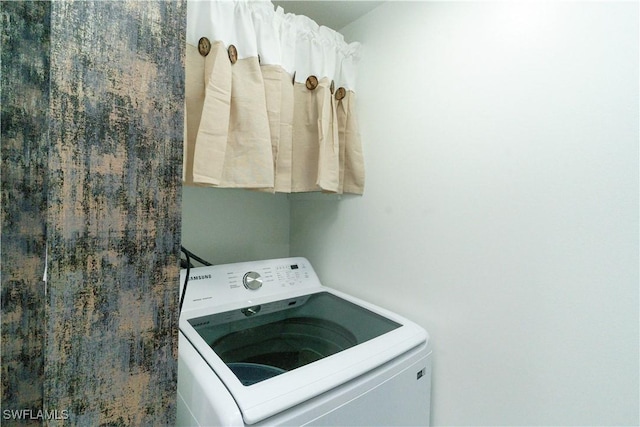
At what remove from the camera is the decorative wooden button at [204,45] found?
3.40 ft

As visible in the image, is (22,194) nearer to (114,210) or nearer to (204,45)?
(114,210)

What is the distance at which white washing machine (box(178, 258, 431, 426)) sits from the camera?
69 centimetres

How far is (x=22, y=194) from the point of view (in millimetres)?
521

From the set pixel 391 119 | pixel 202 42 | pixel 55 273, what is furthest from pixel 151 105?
pixel 391 119

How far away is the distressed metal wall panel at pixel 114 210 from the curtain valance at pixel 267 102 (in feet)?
1.58

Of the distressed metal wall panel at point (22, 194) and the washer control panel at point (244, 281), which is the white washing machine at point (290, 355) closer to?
the washer control panel at point (244, 281)

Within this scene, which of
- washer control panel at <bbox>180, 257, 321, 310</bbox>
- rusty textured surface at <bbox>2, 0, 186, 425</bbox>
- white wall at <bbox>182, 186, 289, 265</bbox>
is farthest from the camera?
white wall at <bbox>182, 186, 289, 265</bbox>

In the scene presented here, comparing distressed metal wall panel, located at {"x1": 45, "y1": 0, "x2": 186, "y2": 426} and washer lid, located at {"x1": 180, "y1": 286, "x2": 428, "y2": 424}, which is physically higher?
distressed metal wall panel, located at {"x1": 45, "y1": 0, "x2": 186, "y2": 426}

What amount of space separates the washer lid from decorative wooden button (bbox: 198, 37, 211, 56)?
3.20 ft

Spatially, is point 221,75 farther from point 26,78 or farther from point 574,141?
point 574,141

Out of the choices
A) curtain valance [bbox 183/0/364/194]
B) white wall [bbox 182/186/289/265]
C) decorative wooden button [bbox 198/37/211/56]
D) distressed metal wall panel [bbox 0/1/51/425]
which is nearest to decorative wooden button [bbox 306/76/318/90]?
curtain valance [bbox 183/0/364/194]

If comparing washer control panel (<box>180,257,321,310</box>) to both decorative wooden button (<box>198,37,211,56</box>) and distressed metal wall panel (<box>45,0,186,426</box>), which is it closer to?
distressed metal wall panel (<box>45,0,186,426</box>)

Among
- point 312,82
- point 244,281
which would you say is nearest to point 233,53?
point 312,82

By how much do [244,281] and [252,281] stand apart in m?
0.04
